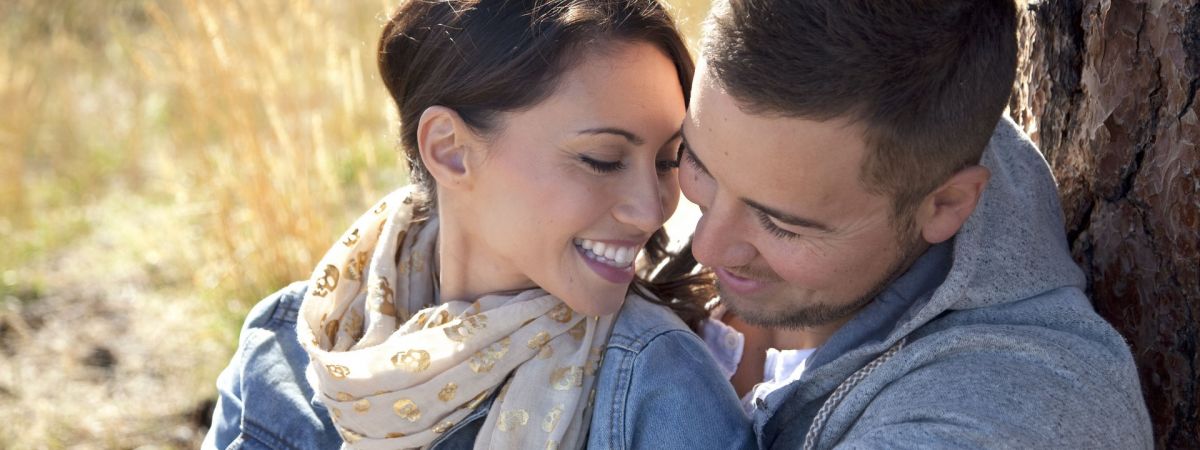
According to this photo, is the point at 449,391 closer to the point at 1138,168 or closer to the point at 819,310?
the point at 819,310

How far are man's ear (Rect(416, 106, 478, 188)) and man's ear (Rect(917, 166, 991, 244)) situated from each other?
88 centimetres

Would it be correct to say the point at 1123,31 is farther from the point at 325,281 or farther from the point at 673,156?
the point at 325,281

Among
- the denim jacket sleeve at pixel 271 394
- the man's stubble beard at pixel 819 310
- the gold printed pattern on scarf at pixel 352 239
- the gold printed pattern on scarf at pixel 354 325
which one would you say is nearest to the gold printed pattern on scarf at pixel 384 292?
the gold printed pattern on scarf at pixel 354 325

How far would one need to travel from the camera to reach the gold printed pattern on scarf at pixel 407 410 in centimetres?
238

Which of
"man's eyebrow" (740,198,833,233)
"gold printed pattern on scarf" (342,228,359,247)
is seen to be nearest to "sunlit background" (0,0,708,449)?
"gold printed pattern on scarf" (342,228,359,247)

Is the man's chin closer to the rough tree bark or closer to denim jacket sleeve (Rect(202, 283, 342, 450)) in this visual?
the rough tree bark

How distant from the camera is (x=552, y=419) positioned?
7.52 feet

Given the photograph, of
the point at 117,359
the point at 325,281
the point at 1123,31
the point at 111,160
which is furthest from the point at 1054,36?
the point at 111,160

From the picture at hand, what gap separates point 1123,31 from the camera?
2221 mm

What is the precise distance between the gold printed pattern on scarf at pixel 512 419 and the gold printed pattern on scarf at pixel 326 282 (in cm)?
63

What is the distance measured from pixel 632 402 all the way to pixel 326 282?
2.80 feet

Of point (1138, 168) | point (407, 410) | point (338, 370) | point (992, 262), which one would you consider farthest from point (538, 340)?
point (1138, 168)

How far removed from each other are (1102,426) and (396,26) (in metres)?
1.55

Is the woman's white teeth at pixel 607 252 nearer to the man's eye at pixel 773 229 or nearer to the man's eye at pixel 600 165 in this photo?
the man's eye at pixel 600 165
